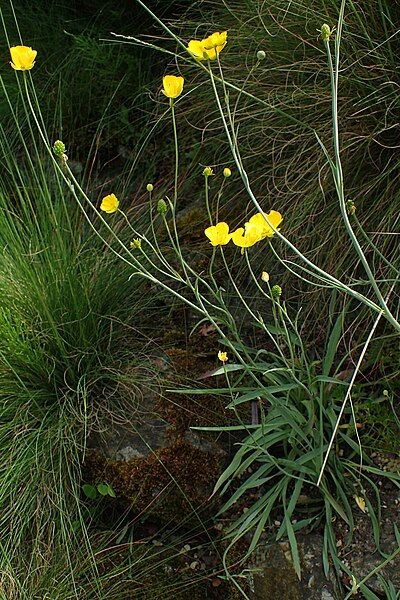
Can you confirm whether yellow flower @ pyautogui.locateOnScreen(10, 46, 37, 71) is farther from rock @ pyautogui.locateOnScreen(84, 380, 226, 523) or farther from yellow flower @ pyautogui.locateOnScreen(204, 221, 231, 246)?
rock @ pyautogui.locateOnScreen(84, 380, 226, 523)

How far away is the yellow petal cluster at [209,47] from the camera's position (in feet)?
4.96

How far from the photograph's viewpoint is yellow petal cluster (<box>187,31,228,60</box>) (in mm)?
1511

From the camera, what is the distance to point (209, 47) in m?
1.53

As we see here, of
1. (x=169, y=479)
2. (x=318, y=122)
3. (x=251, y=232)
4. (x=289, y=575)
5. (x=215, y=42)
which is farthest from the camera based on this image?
(x=318, y=122)

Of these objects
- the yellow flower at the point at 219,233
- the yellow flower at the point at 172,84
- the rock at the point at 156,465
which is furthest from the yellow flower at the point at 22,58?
the rock at the point at 156,465

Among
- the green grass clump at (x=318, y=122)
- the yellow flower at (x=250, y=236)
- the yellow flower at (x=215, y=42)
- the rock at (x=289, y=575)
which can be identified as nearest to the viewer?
the yellow flower at (x=215, y=42)

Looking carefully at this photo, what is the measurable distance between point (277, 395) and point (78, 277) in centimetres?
66

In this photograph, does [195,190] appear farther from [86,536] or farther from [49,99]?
[86,536]

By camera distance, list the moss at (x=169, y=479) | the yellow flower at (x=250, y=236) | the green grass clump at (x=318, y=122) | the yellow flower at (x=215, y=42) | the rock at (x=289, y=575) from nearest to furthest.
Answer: the yellow flower at (x=215, y=42)
the yellow flower at (x=250, y=236)
the rock at (x=289, y=575)
the moss at (x=169, y=479)
the green grass clump at (x=318, y=122)

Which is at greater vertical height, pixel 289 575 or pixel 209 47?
pixel 209 47

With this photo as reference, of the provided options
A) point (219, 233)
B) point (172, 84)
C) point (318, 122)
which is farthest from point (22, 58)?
point (318, 122)

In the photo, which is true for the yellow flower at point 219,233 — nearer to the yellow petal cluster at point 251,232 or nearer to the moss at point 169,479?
the yellow petal cluster at point 251,232

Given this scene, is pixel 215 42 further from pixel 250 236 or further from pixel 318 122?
pixel 318 122

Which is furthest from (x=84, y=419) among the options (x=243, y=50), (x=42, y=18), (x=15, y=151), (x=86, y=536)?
(x=42, y=18)
